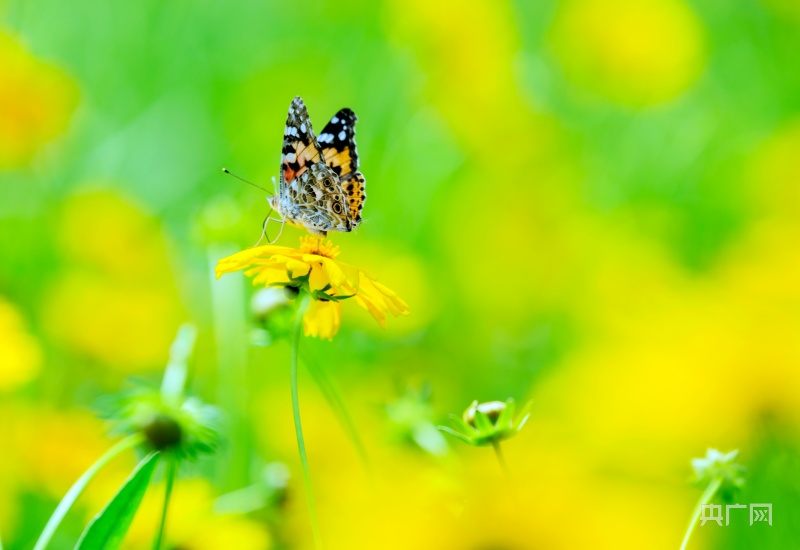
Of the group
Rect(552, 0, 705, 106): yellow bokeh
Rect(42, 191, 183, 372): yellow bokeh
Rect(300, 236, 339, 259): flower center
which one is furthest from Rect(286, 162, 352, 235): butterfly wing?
Rect(552, 0, 705, 106): yellow bokeh

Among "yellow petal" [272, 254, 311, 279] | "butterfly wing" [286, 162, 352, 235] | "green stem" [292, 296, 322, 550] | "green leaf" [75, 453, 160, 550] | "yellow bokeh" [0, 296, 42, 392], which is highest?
"butterfly wing" [286, 162, 352, 235]

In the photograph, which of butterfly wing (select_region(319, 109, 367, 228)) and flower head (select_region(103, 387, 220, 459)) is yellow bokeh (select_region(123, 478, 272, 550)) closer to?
flower head (select_region(103, 387, 220, 459))

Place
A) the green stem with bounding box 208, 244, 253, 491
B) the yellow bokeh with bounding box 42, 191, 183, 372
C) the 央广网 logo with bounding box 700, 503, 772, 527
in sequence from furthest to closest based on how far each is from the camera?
the yellow bokeh with bounding box 42, 191, 183, 372, the green stem with bounding box 208, 244, 253, 491, the 央广网 logo with bounding box 700, 503, 772, 527

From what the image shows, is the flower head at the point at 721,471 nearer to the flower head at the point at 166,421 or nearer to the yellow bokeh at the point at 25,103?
the flower head at the point at 166,421

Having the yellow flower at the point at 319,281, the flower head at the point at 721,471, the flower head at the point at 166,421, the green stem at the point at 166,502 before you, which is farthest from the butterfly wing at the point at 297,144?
the flower head at the point at 721,471

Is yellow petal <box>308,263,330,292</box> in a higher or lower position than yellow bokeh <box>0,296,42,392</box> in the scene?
lower

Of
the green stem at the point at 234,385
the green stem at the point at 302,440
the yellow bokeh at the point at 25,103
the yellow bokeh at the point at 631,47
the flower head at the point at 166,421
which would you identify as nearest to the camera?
A: the green stem at the point at 302,440

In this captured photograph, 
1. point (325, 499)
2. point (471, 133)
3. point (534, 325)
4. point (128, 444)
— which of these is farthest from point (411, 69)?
point (128, 444)
